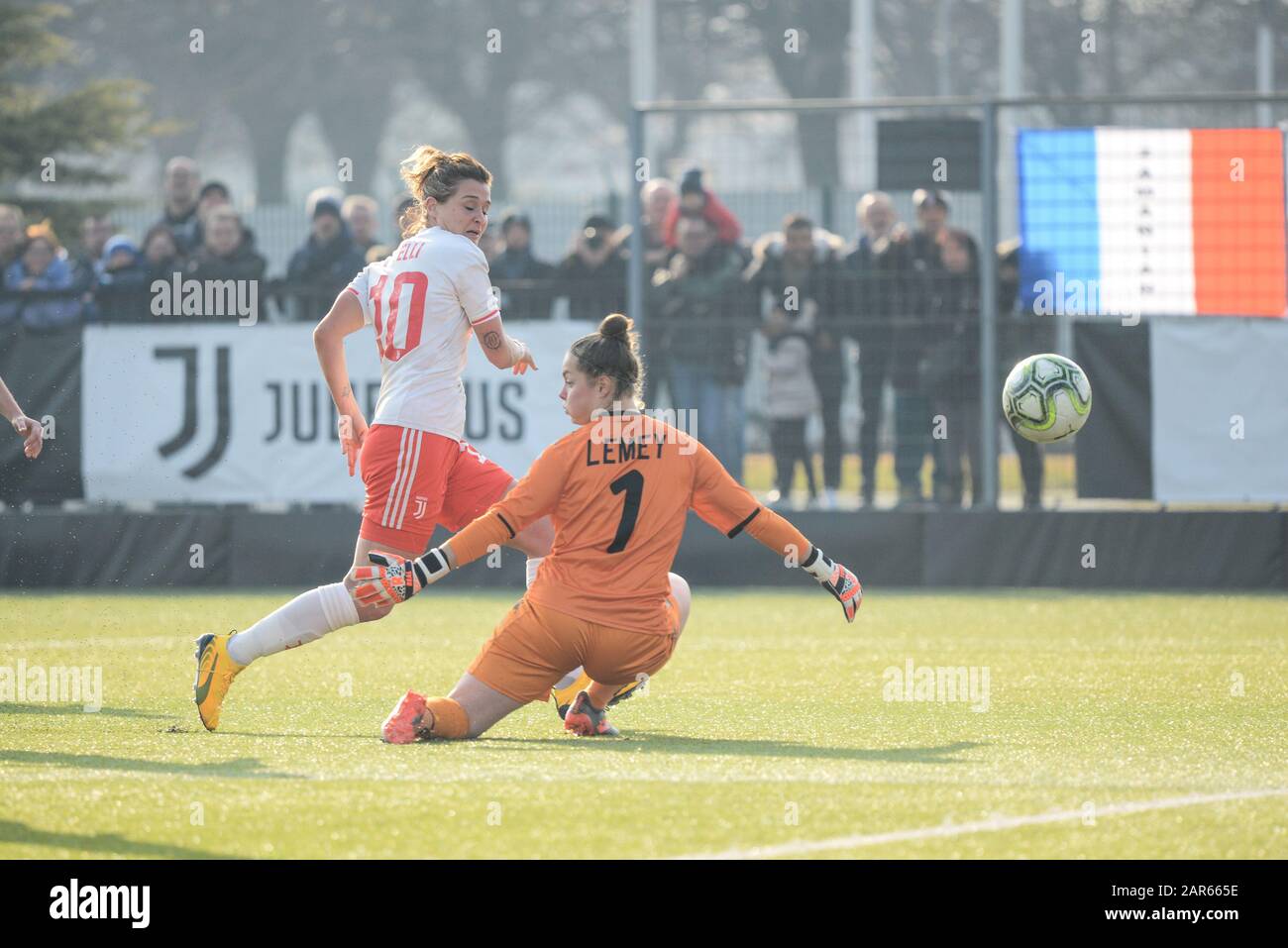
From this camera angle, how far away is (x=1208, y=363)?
1334cm

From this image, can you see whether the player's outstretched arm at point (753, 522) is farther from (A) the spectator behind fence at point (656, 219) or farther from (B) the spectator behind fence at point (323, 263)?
(B) the spectator behind fence at point (323, 263)

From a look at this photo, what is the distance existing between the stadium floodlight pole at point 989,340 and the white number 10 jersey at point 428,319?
6.64 meters

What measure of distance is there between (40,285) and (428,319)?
799 cm

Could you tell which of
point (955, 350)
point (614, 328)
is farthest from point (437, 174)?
point (955, 350)

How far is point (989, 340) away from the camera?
1357 centimetres

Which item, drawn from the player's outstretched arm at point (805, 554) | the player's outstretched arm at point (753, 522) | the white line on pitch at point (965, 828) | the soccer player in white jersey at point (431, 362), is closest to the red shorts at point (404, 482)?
the soccer player in white jersey at point (431, 362)

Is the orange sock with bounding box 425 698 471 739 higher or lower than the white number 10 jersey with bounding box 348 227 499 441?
lower

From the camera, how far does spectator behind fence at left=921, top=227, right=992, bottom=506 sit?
13.6 metres

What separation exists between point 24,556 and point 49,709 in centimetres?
628

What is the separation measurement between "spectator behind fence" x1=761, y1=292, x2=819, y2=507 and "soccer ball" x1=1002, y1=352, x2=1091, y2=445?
451 cm

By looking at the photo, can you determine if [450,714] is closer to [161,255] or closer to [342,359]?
[342,359]

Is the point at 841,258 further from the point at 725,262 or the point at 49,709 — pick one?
the point at 49,709
